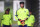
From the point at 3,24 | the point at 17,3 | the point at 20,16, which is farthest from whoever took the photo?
the point at 17,3

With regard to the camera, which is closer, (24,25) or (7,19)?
(24,25)

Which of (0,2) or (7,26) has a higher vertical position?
(0,2)

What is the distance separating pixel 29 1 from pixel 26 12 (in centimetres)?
361

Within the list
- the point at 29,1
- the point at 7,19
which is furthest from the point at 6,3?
the point at 7,19

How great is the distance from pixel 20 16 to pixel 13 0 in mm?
3541

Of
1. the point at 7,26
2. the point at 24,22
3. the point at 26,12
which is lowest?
the point at 7,26

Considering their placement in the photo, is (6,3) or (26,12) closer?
(26,12)

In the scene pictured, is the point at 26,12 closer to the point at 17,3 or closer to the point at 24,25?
the point at 24,25

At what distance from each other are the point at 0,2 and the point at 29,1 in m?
1.67

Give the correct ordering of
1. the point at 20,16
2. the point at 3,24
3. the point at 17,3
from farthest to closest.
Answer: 1. the point at 17,3
2. the point at 3,24
3. the point at 20,16

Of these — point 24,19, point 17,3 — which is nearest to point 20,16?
point 24,19

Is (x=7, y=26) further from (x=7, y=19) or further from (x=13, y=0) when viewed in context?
(x=13, y=0)

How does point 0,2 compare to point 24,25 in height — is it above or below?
above

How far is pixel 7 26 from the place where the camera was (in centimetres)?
653
